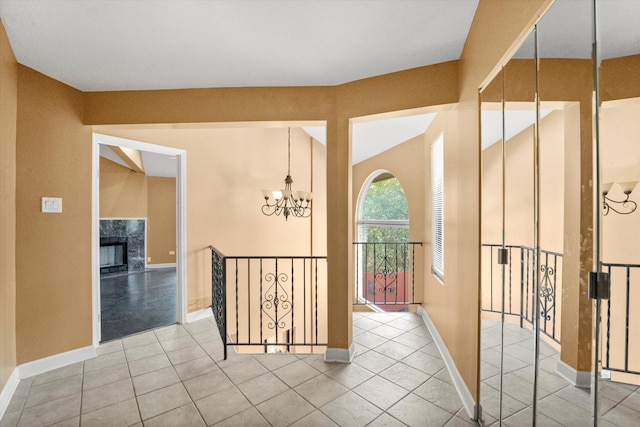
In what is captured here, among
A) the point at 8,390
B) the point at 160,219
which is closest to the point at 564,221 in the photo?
the point at 8,390

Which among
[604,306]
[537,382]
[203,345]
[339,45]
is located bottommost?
[203,345]

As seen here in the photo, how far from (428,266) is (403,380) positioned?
1.84m

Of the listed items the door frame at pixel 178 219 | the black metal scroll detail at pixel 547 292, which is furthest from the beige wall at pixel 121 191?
the black metal scroll detail at pixel 547 292

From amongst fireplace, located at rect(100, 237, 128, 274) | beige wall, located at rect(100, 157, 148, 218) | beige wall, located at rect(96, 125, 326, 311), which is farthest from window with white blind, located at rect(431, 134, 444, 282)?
fireplace, located at rect(100, 237, 128, 274)

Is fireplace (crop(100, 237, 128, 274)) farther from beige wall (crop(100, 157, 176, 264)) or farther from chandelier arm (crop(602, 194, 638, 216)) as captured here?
chandelier arm (crop(602, 194, 638, 216))

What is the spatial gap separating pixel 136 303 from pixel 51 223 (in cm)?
267

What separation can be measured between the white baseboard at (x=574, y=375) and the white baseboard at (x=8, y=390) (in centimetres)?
321

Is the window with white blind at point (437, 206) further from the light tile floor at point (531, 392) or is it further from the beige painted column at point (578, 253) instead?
the beige painted column at point (578, 253)

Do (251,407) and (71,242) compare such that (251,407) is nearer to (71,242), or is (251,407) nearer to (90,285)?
(90,285)

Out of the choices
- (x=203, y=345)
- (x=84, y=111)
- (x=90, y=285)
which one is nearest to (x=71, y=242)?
(x=90, y=285)

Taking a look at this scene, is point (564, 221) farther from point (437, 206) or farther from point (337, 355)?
point (437, 206)

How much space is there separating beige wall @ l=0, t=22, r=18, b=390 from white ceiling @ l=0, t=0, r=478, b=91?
19cm

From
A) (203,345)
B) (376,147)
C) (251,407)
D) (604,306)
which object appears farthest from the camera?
(376,147)

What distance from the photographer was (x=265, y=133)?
502cm
